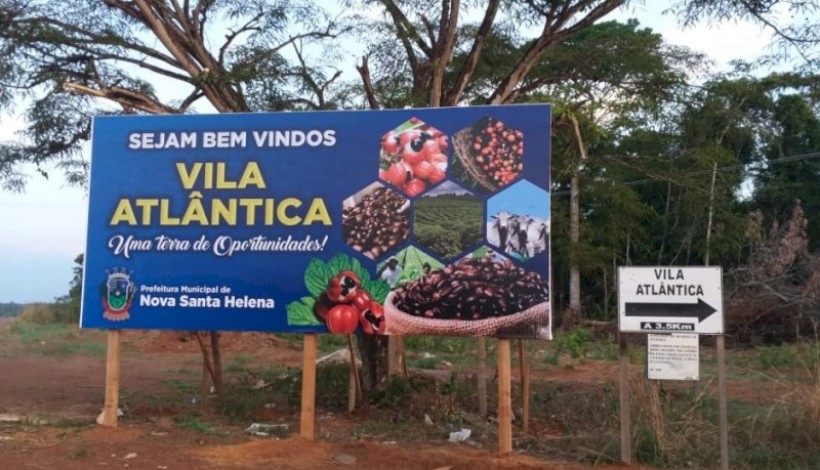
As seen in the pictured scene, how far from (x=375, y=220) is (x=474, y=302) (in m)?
1.26

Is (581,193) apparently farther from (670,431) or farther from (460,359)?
(460,359)

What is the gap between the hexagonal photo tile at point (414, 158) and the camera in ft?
28.3

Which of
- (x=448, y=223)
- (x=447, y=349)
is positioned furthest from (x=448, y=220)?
(x=447, y=349)

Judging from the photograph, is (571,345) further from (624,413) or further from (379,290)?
(624,413)

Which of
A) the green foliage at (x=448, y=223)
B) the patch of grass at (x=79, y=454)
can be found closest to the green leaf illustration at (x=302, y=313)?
the green foliage at (x=448, y=223)

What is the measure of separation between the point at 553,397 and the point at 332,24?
6582 mm

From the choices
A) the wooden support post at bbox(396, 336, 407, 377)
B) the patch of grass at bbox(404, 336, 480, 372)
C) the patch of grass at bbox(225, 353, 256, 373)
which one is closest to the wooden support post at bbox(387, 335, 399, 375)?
the wooden support post at bbox(396, 336, 407, 377)

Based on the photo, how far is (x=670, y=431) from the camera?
832 centimetres

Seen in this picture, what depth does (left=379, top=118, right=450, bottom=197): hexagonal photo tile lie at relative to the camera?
28.3ft

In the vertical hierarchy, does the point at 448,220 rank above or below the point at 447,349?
above

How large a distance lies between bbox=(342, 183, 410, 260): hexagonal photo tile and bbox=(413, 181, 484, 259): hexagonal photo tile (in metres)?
0.15

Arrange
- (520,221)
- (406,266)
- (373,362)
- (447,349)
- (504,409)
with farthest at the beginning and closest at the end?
(447,349) < (373,362) < (406,266) < (520,221) < (504,409)

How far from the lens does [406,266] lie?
8.62m

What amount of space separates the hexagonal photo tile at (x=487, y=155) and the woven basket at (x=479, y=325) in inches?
47.7
